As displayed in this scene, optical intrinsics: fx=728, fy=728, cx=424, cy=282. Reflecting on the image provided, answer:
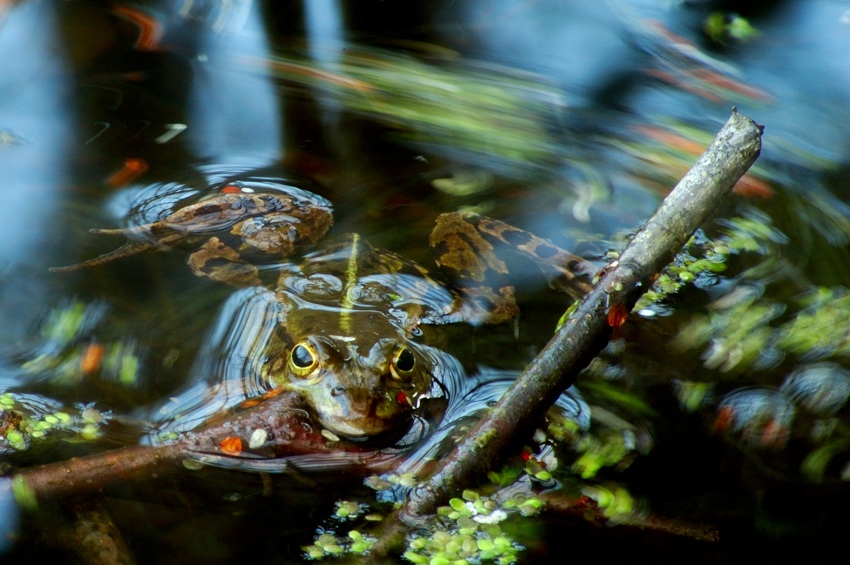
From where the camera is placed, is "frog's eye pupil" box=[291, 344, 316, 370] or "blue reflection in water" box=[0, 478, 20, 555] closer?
"blue reflection in water" box=[0, 478, 20, 555]

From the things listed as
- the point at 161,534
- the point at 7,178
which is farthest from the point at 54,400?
the point at 7,178

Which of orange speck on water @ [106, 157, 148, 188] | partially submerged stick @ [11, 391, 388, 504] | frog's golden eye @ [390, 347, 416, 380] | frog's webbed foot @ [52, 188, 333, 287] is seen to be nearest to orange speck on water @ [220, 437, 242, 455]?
partially submerged stick @ [11, 391, 388, 504]

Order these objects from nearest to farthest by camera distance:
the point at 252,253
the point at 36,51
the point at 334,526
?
the point at 334,526, the point at 252,253, the point at 36,51

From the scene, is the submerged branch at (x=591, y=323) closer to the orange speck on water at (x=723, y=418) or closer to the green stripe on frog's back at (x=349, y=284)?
the orange speck on water at (x=723, y=418)

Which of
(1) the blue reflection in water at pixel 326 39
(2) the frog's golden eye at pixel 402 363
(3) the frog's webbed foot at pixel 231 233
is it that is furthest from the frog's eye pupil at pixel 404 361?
(1) the blue reflection in water at pixel 326 39

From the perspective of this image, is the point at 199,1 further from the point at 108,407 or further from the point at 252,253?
the point at 108,407

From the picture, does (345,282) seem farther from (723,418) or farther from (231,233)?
(723,418)

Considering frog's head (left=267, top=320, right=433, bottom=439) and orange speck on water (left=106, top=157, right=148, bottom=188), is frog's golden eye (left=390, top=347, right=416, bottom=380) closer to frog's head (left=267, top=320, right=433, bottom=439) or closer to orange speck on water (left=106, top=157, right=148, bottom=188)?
frog's head (left=267, top=320, right=433, bottom=439)
